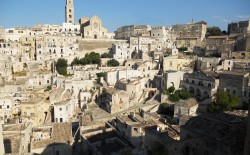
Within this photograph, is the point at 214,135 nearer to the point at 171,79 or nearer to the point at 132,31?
the point at 171,79

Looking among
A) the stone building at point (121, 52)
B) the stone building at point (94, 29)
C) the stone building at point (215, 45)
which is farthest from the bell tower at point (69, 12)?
the stone building at point (215, 45)

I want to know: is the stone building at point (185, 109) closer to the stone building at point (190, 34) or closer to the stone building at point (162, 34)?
the stone building at point (190, 34)

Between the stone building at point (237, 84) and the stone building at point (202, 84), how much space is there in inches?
34.3

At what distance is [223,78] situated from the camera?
26.4 m

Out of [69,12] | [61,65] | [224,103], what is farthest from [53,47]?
[224,103]

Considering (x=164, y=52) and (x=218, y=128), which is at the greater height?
(x=164, y=52)

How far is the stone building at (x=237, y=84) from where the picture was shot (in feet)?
79.8

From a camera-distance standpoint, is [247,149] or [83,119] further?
[83,119]

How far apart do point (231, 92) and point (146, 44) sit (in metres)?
24.7

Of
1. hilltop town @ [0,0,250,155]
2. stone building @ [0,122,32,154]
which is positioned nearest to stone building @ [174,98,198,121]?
hilltop town @ [0,0,250,155]

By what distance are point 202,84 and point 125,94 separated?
29.3 feet

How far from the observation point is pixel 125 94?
1089 inches

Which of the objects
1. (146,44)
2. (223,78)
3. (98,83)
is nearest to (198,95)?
(223,78)

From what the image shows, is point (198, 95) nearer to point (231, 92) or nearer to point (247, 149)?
point (231, 92)
